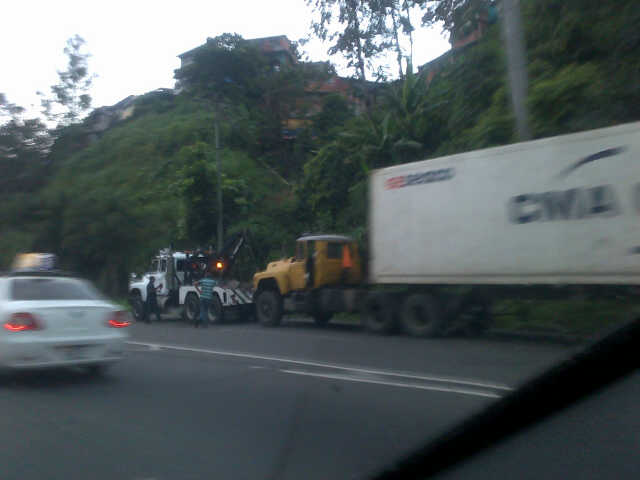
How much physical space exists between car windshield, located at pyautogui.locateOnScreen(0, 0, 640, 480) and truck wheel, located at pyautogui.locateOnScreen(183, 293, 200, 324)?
109 mm

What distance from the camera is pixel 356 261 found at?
17188mm

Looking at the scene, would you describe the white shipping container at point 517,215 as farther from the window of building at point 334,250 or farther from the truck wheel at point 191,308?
the truck wheel at point 191,308

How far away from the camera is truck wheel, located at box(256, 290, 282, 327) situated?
59.4 feet

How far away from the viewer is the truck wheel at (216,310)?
20078 mm

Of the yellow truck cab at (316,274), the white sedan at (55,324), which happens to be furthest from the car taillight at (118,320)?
the yellow truck cab at (316,274)

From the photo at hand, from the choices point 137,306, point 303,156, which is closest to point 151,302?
point 137,306

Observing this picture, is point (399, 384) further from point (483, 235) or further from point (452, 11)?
point (452, 11)

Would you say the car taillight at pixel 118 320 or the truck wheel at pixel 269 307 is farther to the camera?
the truck wheel at pixel 269 307

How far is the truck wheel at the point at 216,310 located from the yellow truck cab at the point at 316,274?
8.41ft

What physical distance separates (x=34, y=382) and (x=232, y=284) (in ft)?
37.8

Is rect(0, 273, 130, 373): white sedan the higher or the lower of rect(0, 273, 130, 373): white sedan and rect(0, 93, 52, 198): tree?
the lower

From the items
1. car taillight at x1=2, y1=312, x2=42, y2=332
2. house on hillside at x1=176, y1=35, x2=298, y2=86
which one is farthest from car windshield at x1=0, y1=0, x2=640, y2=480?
house on hillside at x1=176, y1=35, x2=298, y2=86

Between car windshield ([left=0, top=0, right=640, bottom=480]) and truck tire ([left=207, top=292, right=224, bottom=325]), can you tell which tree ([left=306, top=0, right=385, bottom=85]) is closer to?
car windshield ([left=0, top=0, right=640, bottom=480])

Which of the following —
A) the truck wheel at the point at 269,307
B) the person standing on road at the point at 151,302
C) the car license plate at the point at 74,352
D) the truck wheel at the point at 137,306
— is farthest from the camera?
the truck wheel at the point at 137,306
